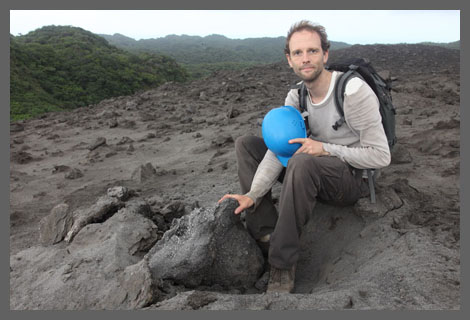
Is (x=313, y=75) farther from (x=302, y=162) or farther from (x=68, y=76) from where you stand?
(x=68, y=76)

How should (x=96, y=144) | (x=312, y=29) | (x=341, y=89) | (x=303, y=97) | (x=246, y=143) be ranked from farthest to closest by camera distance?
Result: 1. (x=96, y=144)
2. (x=246, y=143)
3. (x=303, y=97)
4. (x=312, y=29)
5. (x=341, y=89)

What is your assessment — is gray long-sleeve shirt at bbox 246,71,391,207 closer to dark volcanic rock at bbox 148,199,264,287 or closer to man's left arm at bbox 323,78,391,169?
man's left arm at bbox 323,78,391,169

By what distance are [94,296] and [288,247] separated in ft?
4.67

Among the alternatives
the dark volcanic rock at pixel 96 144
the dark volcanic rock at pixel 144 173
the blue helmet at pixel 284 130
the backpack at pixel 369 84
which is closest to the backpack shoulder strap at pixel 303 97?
the backpack at pixel 369 84

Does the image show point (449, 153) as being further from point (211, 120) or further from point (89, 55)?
point (89, 55)

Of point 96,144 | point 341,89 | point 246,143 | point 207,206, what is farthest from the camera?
point 96,144

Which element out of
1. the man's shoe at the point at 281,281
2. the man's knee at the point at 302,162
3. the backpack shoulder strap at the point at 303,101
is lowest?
the man's shoe at the point at 281,281

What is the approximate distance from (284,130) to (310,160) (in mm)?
353

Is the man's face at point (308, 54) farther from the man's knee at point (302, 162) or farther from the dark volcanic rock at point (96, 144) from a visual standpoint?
the dark volcanic rock at point (96, 144)

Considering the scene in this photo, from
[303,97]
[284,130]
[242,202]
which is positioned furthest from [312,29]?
[242,202]

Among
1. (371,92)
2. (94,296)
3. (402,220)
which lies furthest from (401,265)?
(94,296)

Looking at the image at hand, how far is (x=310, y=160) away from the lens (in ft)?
8.33

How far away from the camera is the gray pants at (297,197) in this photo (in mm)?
2500

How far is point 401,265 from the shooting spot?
2.31 m
